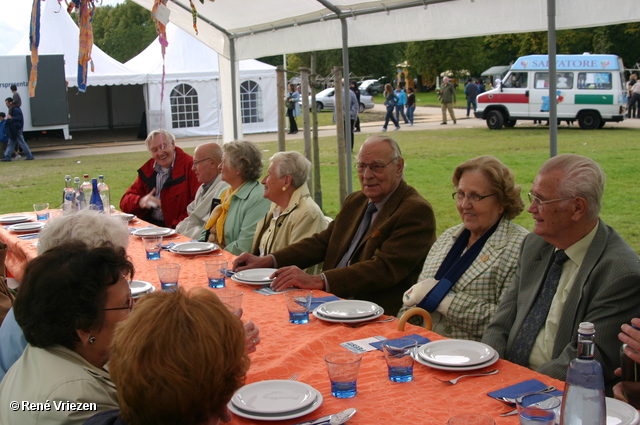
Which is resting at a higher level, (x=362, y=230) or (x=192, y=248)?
(x=362, y=230)

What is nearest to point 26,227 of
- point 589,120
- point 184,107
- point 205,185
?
point 205,185

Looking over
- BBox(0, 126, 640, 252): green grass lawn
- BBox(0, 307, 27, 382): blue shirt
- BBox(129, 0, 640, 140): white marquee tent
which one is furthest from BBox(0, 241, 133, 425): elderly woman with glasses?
BBox(0, 126, 640, 252): green grass lawn

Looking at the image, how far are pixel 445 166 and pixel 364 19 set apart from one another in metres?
7.07

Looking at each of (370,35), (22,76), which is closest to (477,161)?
(370,35)

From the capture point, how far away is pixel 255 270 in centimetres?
345

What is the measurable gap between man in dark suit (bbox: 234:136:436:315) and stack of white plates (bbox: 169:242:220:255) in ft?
1.61

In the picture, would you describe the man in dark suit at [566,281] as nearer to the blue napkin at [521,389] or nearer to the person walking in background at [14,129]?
the blue napkin at [521,389]

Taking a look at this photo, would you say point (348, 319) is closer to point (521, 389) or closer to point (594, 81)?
point (521, 389)

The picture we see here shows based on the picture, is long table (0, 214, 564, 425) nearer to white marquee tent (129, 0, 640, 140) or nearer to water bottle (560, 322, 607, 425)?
water bottle (560, 322, 607, 425)

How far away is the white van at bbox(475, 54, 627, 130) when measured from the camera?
1817cm

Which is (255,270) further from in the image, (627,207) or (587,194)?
(627,207)

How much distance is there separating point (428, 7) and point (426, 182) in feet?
19.3

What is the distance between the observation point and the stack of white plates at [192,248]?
3990mm

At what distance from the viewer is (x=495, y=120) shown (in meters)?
20.3
